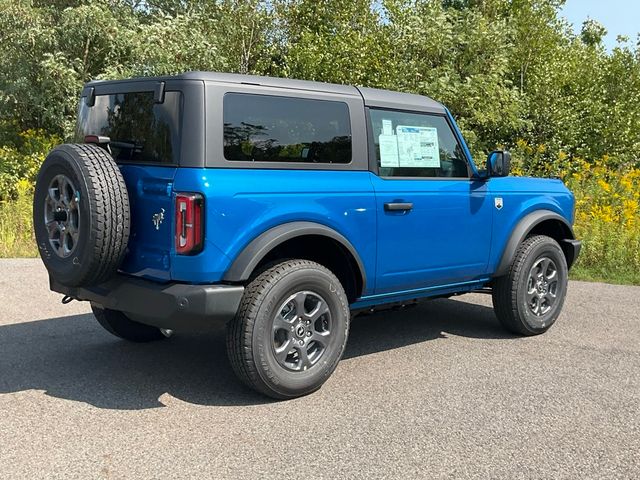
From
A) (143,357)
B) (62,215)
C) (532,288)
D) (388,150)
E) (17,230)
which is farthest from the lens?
(17,230)

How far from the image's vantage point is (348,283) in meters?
4.54

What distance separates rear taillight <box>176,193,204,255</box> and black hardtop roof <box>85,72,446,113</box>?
700mm

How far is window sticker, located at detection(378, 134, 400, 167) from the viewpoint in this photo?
4605 mm

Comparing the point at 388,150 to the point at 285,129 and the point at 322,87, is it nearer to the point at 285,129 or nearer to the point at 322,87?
the point at 322,87

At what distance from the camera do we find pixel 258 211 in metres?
3.82

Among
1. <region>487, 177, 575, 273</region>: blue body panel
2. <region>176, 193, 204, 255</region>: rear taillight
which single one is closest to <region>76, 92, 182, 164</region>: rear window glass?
<region>176, 193, 204, 255</region>: rear taillight

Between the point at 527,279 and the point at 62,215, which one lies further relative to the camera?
the point at 527,279

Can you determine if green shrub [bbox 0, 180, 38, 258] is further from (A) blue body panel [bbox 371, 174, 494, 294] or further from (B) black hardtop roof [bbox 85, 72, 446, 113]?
(A) blue body panel [bbox 371, 174, 494, 294]

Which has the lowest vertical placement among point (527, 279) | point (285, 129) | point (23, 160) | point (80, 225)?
A: point (527, 279)

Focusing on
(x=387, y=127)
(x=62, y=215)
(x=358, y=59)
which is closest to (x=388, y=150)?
(x=387, y=127)

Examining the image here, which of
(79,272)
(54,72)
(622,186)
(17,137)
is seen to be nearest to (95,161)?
(79,272)

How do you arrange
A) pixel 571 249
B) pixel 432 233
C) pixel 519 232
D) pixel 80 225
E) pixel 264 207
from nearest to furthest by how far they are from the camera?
pixel 80 225, pixel 264 207, pixel 432 233, pixel 519 232, pixel 571 249

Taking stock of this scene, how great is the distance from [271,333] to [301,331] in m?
0.25

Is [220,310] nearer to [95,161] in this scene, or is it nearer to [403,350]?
[95,161]
